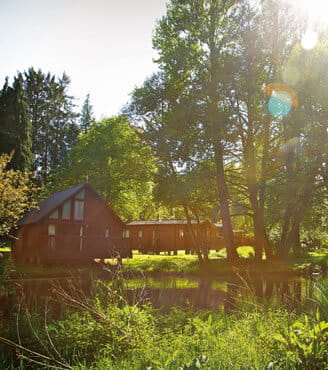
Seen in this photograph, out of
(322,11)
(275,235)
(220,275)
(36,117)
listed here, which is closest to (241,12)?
(322,11)

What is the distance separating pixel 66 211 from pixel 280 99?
1606cm

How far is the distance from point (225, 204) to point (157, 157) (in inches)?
217

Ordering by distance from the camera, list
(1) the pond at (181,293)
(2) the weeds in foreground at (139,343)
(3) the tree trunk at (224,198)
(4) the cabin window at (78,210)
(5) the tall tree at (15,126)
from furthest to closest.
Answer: (5) the tall tree at (15,126) < (4) the cabin window at (78,210) < (3) the tree trunk at (224,198) < (1) the pond at (181,293) < (2) the weeds in foreground at (139,343)

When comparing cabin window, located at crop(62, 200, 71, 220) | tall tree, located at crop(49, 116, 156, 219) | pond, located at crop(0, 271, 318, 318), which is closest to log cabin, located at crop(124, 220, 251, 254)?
tall tree, located at crop(49, 116, 156, 219)

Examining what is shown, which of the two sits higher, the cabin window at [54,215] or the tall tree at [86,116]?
the tall tree at [86,116]

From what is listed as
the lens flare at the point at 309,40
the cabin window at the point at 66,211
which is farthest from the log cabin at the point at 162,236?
the lens flare at the point at 309,40

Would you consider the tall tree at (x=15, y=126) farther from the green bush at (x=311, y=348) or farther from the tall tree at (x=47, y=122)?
the green bush at (x=311, y=348)

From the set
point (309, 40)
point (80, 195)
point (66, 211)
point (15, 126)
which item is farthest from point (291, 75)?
point (15, 126)

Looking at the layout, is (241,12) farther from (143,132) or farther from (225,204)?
(225,204)

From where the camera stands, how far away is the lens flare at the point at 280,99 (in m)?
21.1

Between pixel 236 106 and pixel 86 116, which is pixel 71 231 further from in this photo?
pixel 86 116

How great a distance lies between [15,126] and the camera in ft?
123

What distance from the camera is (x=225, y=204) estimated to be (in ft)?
77.7

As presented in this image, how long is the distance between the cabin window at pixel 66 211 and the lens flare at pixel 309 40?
61.0ft
